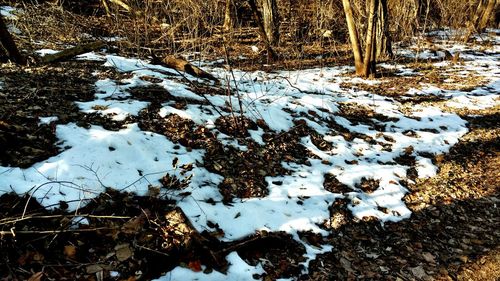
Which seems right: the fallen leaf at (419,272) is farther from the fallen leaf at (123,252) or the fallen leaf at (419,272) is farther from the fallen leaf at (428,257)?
the fallen leaf at (123,252)

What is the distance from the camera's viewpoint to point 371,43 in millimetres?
8328

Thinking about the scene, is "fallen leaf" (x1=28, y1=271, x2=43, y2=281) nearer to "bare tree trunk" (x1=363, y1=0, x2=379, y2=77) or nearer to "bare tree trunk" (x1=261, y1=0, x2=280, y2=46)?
"bare tree trunk" (x1=363, y1=0, x2=379, y2=77)

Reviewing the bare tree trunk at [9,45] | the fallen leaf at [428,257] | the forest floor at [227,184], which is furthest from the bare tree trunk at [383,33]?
the bare tree trunk at [9,45]

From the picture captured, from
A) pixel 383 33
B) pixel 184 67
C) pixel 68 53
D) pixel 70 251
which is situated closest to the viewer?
pixel 70 251

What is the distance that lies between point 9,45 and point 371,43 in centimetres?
713

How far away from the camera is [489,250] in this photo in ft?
11.0

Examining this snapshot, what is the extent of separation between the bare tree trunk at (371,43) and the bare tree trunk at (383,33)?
1.36 ft

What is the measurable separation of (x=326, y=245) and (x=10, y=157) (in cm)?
286

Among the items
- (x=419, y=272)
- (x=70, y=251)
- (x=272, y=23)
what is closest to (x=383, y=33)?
(x=272, y=23)

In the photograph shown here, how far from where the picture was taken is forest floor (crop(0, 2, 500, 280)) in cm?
260

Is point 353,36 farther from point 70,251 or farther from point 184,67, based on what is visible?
point 70,251

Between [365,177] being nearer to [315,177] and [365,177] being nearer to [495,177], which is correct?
[315,177]

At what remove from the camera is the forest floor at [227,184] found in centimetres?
260

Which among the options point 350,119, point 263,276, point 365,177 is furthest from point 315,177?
point 350,119
